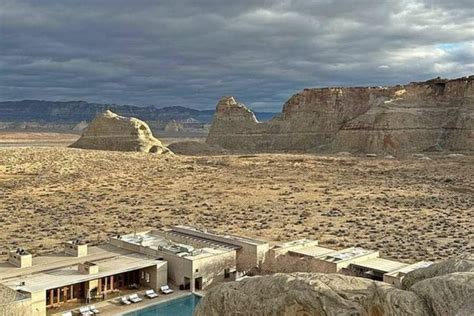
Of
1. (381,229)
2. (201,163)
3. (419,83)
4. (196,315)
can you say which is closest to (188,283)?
(196,315)

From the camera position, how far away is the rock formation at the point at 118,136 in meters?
107

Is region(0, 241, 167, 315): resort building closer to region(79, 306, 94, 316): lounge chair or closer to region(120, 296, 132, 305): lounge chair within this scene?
region(120, 296, 132, 305): lounge chair

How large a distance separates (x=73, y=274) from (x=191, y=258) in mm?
6028

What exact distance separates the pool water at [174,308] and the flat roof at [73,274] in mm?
2446

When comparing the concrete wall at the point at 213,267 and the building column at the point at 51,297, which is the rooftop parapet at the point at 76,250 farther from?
the concrete wall at the point at 213,267

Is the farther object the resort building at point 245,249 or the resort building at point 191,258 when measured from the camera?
the resort building at point 245,249

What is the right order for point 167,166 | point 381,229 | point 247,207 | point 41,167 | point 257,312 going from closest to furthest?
1. point 257,312
2. point 381,229
3. point 247,207
4. point 41,167
5. point 167,166

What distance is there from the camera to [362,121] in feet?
A: 360

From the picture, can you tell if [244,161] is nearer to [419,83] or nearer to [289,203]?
[289,203]

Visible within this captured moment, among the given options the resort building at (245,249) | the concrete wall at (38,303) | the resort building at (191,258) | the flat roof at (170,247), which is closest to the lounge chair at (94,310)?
the concrete wall at (38,303)

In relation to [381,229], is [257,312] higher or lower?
higher

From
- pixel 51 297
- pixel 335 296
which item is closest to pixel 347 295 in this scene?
pixel 335 296

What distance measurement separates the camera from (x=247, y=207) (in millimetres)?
51125

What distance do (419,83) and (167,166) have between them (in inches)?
2393
